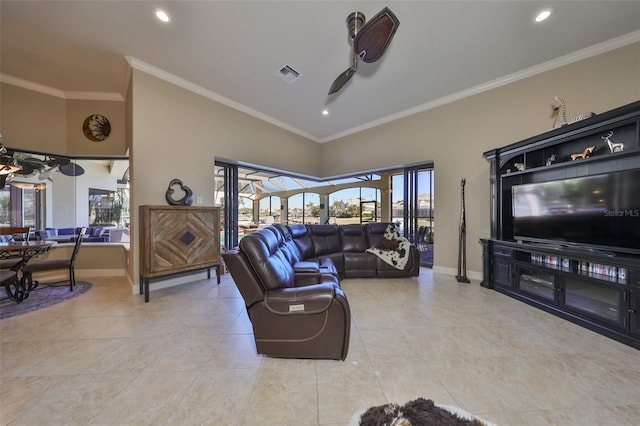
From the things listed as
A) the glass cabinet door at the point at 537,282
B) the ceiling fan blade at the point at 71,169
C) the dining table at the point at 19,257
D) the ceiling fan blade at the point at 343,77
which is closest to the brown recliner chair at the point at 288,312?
the ceiling fan blade at the point at 343,77

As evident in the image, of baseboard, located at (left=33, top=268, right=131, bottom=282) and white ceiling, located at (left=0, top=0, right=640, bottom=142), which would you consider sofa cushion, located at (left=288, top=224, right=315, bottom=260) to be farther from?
baseboard, located at (left=33, top=268, right=131, bottom=282)

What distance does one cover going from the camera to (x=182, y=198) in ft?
12.2

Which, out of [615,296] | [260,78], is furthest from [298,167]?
[615,296]

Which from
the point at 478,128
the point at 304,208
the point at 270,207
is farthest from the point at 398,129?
the point at 270,207

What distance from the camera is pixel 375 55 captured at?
1906mm

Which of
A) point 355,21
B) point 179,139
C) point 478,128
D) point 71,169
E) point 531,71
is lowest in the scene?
point 71,169

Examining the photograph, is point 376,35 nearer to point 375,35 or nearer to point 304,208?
point 375,35

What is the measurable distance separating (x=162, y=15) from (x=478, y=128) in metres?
4.91

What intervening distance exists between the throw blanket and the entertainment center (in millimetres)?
1239

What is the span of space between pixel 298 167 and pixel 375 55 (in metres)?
4.25

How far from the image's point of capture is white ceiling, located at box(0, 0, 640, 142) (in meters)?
2.41

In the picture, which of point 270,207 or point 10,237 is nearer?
point 10,237

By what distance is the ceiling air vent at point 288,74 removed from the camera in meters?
3.41

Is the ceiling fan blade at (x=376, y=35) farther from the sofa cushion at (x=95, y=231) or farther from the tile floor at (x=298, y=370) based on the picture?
the sofa cushion at (x=95, y=231)
